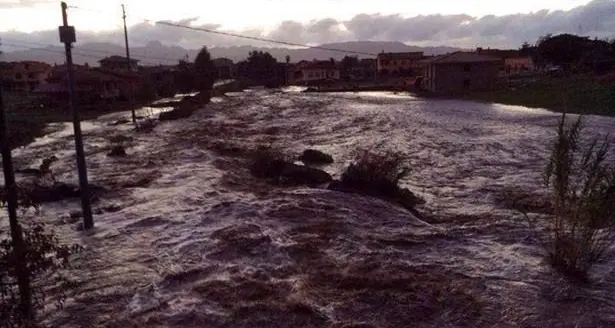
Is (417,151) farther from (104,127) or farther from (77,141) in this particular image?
(104,127)

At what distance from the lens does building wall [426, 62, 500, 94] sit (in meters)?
57.8

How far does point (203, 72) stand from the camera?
74.2 metres

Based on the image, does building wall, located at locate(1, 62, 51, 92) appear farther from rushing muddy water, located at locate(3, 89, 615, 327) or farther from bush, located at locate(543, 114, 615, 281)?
bush, located at locate(543, 114, 615, 281)

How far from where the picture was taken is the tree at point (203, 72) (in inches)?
2854

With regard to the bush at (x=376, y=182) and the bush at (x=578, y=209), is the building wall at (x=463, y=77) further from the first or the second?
the bush at (x=578, y=209)

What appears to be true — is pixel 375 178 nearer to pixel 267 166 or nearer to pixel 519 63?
pixel 267 166

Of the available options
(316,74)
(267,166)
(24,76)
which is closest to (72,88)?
(267,166)

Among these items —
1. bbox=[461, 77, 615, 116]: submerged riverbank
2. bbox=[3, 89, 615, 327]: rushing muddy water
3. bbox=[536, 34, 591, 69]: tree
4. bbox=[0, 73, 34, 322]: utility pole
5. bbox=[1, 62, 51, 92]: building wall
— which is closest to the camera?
bbox=[0, 73, 34, 322]: utility pole

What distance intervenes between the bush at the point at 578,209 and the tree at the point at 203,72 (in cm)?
6667

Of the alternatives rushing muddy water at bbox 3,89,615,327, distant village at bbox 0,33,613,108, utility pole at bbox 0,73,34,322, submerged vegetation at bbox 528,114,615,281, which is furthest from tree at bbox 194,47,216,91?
utility pole at bbox 0,73,34,322

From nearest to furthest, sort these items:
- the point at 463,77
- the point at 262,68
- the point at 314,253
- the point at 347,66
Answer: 1. the point at 314,253
2. the point at 463,77
3. the point at 262,68
4. the point at 347,66

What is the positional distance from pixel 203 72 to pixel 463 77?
35147 millimetres

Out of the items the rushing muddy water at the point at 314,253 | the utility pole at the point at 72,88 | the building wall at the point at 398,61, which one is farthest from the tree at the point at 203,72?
the utility pole at the point at 72,88

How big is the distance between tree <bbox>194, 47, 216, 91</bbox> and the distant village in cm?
197
